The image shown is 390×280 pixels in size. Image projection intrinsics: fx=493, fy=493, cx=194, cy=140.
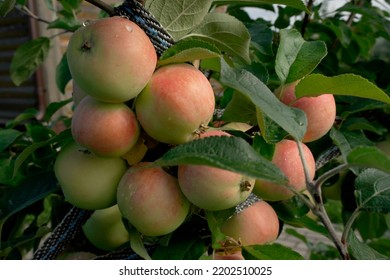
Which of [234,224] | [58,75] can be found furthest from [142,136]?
[58,75]

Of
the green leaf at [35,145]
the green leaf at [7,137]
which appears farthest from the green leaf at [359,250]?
the green leaf at [7,137]

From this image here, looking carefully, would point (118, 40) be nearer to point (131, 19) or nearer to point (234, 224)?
point (131, 19)

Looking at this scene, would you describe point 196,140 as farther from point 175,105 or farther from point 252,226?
point 252,226

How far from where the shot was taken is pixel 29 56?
1.07 meters

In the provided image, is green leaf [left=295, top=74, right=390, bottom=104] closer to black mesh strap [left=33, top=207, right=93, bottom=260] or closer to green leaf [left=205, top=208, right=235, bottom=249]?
green leaf [left=205, top=208, right=235, bottom=249]

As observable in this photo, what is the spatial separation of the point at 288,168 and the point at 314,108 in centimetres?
8

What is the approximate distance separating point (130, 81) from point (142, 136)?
70mm

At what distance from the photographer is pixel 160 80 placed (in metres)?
0.44

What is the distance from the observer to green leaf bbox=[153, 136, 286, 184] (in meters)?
0.35

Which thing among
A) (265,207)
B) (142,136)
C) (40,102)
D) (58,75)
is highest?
(142,136)

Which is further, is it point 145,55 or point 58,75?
point 58,75

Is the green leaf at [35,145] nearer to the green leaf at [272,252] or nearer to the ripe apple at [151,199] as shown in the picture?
the ripe apple at [151,199]

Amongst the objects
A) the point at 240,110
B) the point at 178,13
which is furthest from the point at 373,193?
the point at 178,13

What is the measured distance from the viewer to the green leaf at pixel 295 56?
0.51 m
